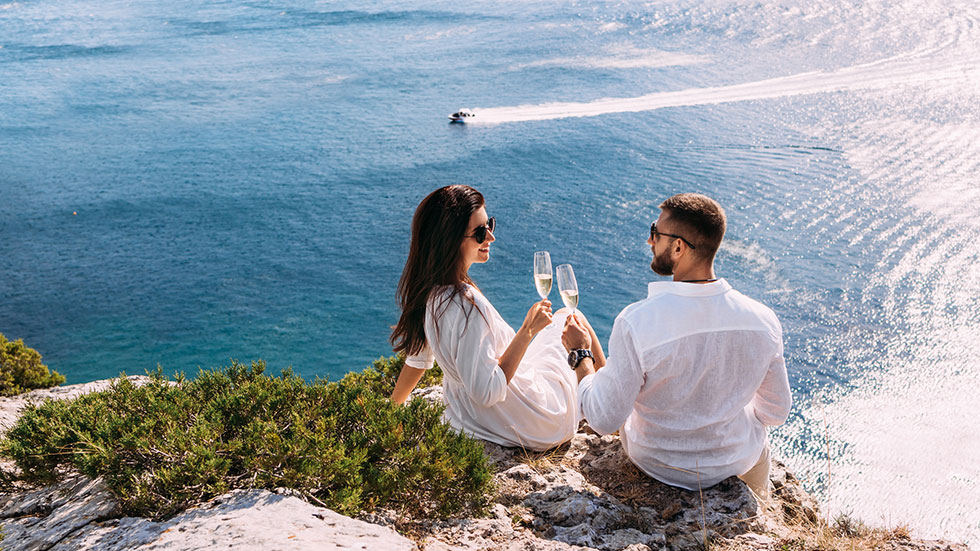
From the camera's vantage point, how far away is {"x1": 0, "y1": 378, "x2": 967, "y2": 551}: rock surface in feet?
10.8

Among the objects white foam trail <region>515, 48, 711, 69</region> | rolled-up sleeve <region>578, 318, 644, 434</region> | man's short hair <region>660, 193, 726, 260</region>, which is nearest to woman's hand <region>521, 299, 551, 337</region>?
rolled-up sleeve <region>578, 318, 644, 434</region>

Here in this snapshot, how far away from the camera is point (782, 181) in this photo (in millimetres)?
32469

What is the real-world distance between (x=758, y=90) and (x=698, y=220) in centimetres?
4399

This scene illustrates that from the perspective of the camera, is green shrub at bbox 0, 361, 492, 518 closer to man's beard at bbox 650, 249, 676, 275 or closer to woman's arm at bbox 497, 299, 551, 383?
woman's arm at bbox 497, 299, 551, 383

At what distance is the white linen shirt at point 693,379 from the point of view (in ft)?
13.2

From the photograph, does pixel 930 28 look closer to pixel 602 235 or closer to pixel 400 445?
pixel 602 235

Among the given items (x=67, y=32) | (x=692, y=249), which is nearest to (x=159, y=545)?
(x=692, y=249)

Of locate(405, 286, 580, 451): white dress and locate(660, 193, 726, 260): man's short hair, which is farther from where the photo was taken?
locate(405, 286, 580, 451): white dress

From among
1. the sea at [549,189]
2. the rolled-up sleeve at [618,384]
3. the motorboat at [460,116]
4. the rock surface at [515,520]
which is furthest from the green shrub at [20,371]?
the motorboat at [460,116]

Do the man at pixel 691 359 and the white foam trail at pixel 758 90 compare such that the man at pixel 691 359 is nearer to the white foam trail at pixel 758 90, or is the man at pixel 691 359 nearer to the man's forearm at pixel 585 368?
the man's forearm at pixel 585 368

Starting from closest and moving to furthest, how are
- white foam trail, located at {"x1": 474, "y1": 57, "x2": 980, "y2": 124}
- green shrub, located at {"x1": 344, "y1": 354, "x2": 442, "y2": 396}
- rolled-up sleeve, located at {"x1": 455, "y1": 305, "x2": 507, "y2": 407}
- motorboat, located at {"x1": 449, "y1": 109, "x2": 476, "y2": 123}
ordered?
rolled-up sleeve, located at {"x1": 455, "y1": 305, "x2": 507, "y2": 407}, green shrub, located at {"x1": 344, "y1": 354, "x2": 442, "y2": 396}, white foam trail, located at {"x1": 474, "y1": 57, "x2": 980, "y2": 124}, motorboat, located at {"x1": 449, "y1": 109, "x2": 476, "y2": 123}

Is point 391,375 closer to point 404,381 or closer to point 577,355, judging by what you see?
point 404,381

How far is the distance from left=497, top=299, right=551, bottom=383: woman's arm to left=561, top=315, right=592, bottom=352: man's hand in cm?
21

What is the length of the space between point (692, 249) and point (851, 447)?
59.4 feet
